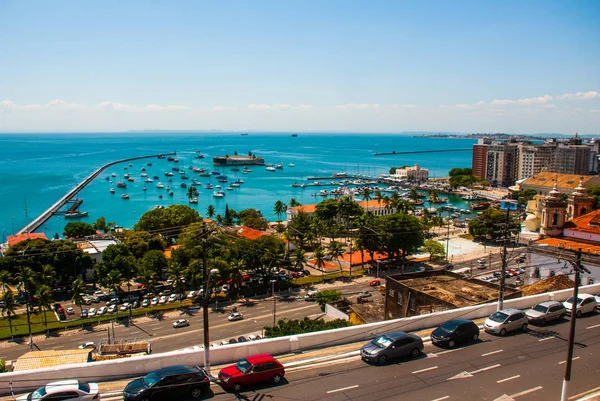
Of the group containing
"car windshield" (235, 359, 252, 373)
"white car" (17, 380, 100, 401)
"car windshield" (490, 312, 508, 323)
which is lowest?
"car windshield" (490, 312, 508, 323)

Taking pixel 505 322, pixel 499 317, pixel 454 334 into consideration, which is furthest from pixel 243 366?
pixel 499 317

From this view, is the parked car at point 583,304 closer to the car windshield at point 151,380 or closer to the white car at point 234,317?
the car windshield at point 151,380

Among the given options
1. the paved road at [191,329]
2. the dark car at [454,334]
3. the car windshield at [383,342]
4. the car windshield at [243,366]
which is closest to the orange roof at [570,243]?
the paved road at [191,329]

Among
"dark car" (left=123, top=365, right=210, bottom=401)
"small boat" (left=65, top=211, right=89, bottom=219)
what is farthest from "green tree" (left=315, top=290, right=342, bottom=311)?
"small boat" (left=65, top=211, right=89, bottom=219)

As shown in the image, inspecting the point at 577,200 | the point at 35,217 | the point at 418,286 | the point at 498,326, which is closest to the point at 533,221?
the point at 577,200

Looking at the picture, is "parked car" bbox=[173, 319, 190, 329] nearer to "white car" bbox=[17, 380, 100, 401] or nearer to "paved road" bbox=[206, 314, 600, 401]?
"paved road" bbox=[206, 314, 600, 401]

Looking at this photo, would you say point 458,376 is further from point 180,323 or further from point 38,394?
point 180,323

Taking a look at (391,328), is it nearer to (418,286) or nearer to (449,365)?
(449,365)
